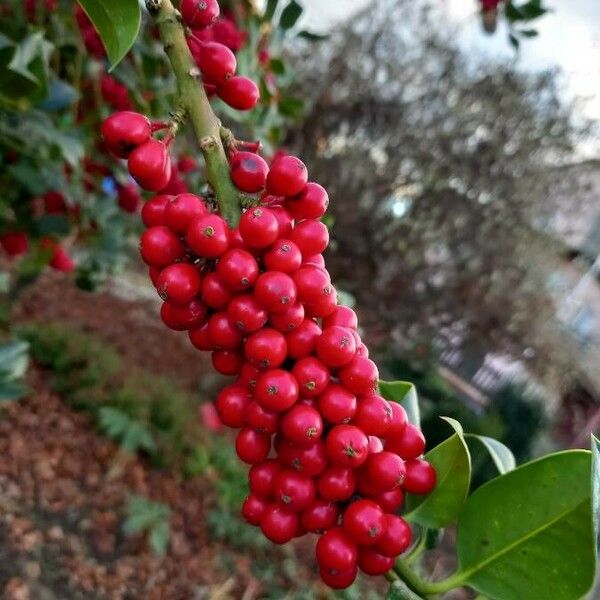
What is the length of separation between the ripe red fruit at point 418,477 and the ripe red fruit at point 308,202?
316 mm

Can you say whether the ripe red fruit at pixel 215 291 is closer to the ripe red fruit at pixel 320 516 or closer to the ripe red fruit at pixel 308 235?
the ripe red fruit at pixel 308 235

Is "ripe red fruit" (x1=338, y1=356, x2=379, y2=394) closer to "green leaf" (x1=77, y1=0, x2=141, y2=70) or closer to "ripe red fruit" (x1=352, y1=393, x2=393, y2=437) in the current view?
"ripe red fruit" (x1=352, y1=393, x2=393, y2=437)

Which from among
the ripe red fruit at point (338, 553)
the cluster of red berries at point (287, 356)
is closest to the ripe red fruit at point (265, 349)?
the cluster of red berries at point (287, 356)

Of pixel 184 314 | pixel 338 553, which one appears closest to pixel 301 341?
pixel 184 314

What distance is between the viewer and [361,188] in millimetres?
5320

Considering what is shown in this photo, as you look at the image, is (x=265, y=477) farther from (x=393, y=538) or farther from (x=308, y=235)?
(x=308, y=235)

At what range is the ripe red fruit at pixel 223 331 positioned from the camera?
60 cm

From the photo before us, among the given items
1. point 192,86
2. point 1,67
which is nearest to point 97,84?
point 1,67

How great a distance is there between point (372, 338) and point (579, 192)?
2.39 meters

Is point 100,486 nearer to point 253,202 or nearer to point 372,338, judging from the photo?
point 253,202

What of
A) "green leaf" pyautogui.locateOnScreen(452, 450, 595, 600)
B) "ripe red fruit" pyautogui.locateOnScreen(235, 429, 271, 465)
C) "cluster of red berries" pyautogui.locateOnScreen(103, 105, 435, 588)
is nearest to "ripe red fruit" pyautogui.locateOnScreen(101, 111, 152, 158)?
"cluster of red berries" pyautogui.locateOnScreen(103, 105, 435, 588)

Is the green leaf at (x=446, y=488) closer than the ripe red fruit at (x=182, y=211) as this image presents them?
No

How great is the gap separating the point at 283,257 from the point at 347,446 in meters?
0.20

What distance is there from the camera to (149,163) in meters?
0.56
